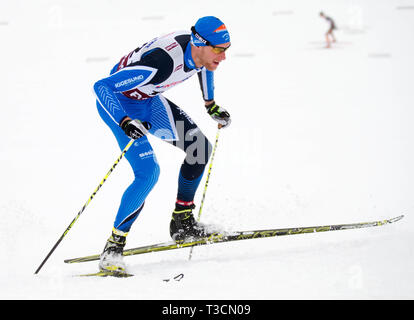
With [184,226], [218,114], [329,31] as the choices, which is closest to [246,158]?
[218,114]

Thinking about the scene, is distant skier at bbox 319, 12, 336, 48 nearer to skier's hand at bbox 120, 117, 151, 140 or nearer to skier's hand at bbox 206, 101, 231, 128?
skier's hand at bbox 206, 101, 231, 128

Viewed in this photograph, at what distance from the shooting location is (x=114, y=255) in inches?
168

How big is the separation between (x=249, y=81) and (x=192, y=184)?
779 centimetres

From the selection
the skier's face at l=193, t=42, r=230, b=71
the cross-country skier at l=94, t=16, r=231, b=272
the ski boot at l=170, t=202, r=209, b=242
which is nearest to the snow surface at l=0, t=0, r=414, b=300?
the ski boot at l=170, t=202, r=209, b=242

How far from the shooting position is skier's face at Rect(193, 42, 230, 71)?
13.8ft

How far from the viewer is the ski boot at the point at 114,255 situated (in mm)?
4234

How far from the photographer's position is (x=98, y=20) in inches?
681

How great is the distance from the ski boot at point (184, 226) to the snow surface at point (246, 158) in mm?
233

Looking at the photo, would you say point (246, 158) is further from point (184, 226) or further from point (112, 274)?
point (112, 274)

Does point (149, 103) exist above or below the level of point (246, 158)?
above

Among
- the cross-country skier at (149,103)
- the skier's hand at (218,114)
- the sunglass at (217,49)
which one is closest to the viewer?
the cross-country skier at (149,103)

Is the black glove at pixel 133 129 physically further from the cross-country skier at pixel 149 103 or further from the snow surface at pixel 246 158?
the snow surface at pixel 246 158

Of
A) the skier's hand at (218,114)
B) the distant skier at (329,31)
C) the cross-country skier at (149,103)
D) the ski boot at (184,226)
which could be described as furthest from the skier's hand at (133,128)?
the distant skier at (329,31)

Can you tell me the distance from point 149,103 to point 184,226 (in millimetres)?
1138
